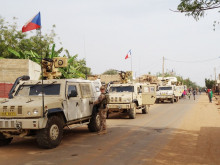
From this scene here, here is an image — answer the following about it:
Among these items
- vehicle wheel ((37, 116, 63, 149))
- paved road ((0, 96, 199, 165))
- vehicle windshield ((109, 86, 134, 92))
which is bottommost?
paved road ((0, 96, 199, 165))

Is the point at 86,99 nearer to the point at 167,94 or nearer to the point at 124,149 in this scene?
the point at 124,149

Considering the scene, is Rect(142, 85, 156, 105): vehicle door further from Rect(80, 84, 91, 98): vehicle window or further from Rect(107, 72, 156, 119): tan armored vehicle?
Rect(80, 84, 91, 98): vehicle window

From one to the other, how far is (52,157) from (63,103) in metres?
1.79

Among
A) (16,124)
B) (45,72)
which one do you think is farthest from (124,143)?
(45,72)

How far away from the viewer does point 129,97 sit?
43.8 ft

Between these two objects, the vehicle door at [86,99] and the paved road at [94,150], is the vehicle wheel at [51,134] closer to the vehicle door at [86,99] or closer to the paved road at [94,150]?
the paved road at [94,150]

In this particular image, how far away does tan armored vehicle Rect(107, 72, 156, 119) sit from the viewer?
43.5 ft

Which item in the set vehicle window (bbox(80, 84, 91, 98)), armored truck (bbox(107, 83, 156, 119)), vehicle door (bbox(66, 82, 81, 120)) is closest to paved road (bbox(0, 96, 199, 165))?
vehicle door (bbox(66, 82, 81, 120))

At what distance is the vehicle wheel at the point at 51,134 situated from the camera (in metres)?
6.45

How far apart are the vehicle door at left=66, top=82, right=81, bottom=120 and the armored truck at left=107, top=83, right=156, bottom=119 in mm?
5266

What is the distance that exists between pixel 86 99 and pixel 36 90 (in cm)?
170

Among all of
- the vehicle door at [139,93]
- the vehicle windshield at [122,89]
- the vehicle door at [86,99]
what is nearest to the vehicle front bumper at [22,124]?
the vehicle door at [86,99]

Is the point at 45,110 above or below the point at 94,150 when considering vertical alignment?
above

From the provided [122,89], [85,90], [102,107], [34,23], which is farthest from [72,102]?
[122,89]
